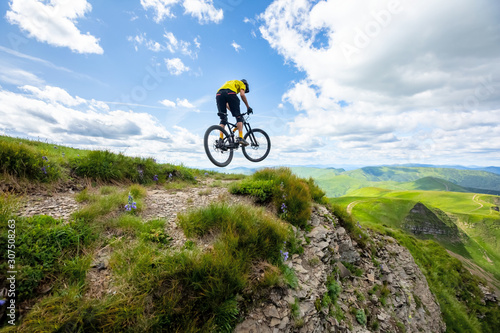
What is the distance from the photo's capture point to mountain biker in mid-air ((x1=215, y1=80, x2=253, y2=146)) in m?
10.3

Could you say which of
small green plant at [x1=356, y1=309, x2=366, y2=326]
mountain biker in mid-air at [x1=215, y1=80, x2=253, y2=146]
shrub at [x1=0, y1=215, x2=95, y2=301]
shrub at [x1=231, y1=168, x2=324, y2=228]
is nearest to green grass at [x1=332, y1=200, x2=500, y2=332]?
small green plant at [x1=356, y1=309, x2=366, y2=326]

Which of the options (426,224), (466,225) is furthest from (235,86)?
(466,225)

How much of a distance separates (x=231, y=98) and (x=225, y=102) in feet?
1.28

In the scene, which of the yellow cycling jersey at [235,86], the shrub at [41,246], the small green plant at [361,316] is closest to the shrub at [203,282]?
the shrub at [41,246]

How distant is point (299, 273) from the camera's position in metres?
5.27

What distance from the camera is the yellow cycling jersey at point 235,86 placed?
10.3 metres

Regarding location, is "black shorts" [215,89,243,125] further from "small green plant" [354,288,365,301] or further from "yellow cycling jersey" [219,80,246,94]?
"small green plant" [354,288,365,301]

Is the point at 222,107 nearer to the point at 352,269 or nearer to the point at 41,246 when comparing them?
the point at 41,246

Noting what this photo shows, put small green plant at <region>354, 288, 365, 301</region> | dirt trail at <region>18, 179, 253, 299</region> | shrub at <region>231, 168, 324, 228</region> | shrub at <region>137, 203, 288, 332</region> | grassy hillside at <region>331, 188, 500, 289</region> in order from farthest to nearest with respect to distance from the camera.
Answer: grassy hillside at <region>331, 188, 500, 289</region>
shrub at <region>231, 168, 324, 228</region>
small green plant at <region>354, 288, 365, 301</region>
dirt trail at <region>18, 179, 253, 299</region>
shrub at <region>137, 203, 288, 332</region>

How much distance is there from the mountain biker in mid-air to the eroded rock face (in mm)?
6652

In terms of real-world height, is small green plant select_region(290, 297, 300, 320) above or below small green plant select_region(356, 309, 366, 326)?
above

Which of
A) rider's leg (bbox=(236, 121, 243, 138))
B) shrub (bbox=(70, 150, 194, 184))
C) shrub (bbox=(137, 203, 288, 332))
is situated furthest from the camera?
rider's leg (bbox=(236, 121, 243, 138))

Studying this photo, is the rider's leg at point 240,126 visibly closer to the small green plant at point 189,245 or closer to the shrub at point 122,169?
the shrub at point 122,169

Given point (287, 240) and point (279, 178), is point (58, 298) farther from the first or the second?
point (279, 178)
